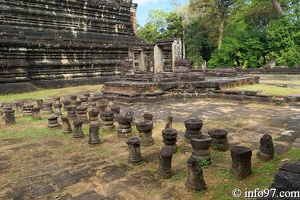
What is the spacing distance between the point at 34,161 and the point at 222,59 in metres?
32.6

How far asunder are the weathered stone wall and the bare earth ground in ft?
24.6

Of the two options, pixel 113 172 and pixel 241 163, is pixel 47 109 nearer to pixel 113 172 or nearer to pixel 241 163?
pixel 113 172

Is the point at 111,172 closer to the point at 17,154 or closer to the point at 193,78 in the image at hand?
the point at 17,154

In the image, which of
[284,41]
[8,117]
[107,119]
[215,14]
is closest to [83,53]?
[8,117]

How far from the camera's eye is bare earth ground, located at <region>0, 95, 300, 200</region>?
2.78 metres

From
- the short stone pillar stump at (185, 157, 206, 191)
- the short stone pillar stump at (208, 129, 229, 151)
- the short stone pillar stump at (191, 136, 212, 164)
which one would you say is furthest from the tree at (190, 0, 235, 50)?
the short stone pillar stump at (185, 157, 206, 191)

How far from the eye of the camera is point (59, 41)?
1460cm

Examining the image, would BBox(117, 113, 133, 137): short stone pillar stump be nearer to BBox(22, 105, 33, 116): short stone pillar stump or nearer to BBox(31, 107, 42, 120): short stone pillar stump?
BBox(31, 107, 42, 120): short stone pillar stump

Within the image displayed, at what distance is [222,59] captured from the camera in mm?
33625

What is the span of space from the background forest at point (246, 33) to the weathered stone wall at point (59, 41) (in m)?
16.3

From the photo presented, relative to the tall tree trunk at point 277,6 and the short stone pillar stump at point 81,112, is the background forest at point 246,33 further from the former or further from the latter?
the short stone pillar stump at point 81,112

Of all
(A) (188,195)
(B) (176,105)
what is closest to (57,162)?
(A) (188,195)

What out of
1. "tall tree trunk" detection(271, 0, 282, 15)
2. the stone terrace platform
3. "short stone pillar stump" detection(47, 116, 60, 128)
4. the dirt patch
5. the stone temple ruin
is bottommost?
the dirt patch

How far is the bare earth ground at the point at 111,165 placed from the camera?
2.78 metres
